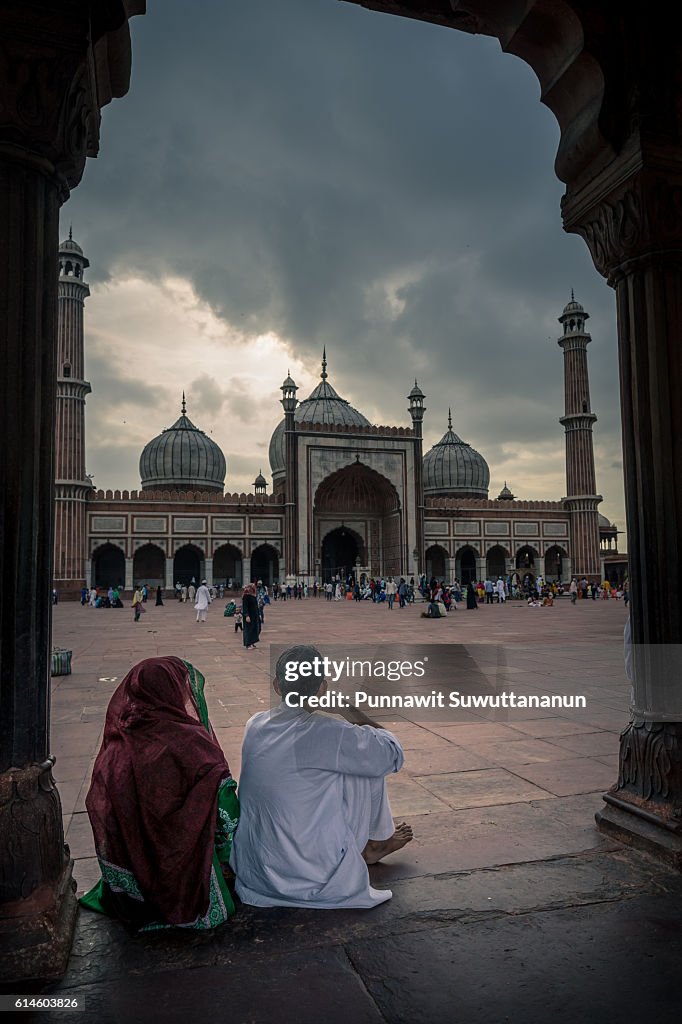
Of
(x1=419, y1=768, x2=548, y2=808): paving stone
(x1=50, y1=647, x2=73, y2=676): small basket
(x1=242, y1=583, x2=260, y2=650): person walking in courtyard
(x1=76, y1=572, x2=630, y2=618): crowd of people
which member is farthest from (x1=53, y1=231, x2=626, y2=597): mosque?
(x1=419, y1=768, x2=548, y2=808): paving stone

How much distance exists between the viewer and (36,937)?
1.90 meters

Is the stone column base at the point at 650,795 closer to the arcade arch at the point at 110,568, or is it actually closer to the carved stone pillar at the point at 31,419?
the carved stone pillar at the point at 31,419

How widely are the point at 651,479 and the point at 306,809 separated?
1686 millimetres

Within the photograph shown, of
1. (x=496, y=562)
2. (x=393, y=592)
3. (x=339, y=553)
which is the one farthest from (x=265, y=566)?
(x=393, y=592)

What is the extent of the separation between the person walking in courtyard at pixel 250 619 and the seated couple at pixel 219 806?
7.68 metres

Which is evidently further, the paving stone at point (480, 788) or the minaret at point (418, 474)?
the minaret at point (418, 474)

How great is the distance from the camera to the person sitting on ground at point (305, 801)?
7.23 feet

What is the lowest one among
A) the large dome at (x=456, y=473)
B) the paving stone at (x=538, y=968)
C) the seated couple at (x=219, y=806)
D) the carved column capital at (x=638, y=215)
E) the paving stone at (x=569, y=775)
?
the paving stone at (x=538, y=968)

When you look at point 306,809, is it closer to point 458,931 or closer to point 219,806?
point 219,806

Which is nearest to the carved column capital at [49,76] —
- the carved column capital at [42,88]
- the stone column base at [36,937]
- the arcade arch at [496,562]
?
the carved column capital at [42,88]

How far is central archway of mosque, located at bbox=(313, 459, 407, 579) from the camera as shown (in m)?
35.9

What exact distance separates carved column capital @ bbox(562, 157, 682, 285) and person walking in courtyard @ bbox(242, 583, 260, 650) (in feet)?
25.7

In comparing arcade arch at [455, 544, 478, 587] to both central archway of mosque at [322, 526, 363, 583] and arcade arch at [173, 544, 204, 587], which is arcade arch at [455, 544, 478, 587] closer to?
central archway of mosque at [322, 526, 363, 583]

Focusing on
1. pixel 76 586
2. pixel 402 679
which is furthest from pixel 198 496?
pixel 402 679
